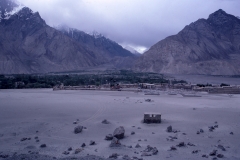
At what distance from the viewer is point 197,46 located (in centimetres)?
11188

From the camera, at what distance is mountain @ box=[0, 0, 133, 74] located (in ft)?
336

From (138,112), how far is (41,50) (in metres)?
103

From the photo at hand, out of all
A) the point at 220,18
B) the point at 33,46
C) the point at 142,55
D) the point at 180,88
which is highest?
the point at 220,18

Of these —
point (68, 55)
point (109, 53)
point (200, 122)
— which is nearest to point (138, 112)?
point (200, 122)

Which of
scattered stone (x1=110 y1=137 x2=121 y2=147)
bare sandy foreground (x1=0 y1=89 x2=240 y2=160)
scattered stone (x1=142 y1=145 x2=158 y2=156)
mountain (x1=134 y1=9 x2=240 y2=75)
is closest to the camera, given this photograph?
scattered stone (x1=142 y1=145 x2=158 y2=156)

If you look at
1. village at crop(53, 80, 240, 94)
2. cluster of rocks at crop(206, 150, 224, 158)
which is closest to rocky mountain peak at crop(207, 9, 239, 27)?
village at crop(53, 80, 240, 94)

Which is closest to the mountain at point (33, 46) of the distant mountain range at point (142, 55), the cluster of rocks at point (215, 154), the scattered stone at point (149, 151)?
the distant mountain range at point (142, 55)

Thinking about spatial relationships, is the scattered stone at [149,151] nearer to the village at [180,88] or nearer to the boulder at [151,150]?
the boulder at [151,150]

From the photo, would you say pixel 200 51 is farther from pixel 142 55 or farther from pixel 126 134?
pixel 126 134

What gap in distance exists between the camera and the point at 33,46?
4643 inches

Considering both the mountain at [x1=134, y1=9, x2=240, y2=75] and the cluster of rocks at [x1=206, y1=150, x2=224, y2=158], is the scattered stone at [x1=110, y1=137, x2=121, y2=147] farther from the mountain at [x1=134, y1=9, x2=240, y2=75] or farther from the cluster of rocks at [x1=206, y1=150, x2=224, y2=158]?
the mountain at [x1=134, y1=9, x2=240, y2=75]

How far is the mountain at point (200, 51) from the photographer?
97.8 meters

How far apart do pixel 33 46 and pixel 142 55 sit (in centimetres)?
4499

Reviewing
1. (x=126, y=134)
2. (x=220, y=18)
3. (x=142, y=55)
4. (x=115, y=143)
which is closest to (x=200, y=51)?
(x=142, y=55)
